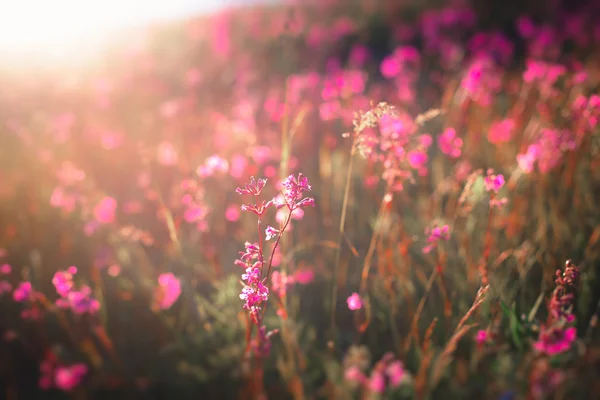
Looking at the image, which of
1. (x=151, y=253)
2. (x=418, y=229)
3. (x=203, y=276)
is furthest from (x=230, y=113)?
(x=418, y=229)

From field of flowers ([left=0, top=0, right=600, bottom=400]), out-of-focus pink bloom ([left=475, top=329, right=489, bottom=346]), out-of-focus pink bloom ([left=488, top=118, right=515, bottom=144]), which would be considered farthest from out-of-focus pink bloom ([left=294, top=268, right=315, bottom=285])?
out-of-focus pink bloom ([left=488, top=118, right=515, bottom=144])

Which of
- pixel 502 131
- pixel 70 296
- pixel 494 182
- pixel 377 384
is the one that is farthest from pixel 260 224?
pixel 502 131

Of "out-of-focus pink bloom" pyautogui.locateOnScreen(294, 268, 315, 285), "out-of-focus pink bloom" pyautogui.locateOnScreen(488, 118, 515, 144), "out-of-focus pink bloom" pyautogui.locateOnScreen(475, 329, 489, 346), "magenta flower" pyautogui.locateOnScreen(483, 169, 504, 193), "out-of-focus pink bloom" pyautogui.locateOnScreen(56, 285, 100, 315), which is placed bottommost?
"out-of-focus pink bloom" pyautogui.locateOnScreen(475, 329, 489, 346)

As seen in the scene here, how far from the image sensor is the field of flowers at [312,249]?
1.71 m

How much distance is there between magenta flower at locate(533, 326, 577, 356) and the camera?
143 centimetres

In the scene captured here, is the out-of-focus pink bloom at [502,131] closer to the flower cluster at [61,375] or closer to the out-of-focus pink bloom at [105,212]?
the out-of-focus pink bloom at [105,212]

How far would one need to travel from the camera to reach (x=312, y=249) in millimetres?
2754

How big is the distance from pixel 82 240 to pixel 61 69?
437 cm

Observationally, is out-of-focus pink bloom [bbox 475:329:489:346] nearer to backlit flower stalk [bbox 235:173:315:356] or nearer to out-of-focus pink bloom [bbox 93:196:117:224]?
backlit flower stalk [bbox 235:173:315:356]

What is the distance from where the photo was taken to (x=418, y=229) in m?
2.72

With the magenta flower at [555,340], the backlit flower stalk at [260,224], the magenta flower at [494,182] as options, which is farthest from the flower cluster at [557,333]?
the backlit flower stalk at [260,224]

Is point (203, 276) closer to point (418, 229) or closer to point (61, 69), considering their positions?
point (418, 229)

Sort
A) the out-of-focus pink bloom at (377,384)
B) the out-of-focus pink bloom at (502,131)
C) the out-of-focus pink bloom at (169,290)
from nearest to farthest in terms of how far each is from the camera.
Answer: the out-of-focus pink bloom at (377,384), the out-of-focus pink bloom at (169,290), the out-of-focus pink bloom at (502,131)

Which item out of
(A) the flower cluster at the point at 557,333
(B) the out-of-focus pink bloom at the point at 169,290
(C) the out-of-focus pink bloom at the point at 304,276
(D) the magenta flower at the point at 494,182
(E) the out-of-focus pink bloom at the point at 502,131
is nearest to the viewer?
(A) the flower cluster at the point at 557,333
